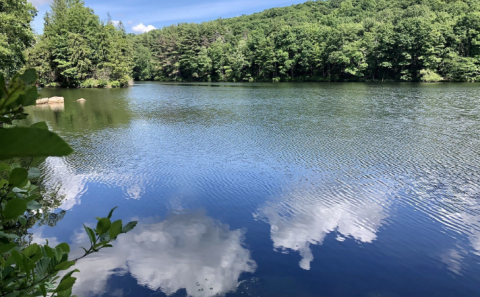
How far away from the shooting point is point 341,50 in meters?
54.0

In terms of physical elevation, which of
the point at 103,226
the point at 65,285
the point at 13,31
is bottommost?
the point at 65,285

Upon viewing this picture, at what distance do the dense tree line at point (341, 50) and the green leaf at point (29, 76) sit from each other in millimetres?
53963

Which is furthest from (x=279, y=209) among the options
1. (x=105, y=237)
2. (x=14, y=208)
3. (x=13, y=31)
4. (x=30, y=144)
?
(x=13, y=31)

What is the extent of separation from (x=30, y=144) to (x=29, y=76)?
1.00 ft

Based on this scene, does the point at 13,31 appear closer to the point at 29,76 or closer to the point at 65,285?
the point at 65,285

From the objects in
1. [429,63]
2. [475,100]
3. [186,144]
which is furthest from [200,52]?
[186,144]

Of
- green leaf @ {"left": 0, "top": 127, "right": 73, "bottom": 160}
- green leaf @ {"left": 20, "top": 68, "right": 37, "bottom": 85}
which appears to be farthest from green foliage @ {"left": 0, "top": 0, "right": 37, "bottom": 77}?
green leaf @ {"left": 0, "top": 127, "right": 73, "bottom": 160}

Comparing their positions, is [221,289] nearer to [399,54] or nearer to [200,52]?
[399,54]

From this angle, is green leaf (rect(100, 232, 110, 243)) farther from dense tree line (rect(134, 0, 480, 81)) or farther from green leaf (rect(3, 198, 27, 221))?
dense tree line (rect(134, 0, 480, 81))

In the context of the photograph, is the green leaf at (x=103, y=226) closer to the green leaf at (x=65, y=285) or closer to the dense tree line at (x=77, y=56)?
the green leaf at (x=65, y=285)

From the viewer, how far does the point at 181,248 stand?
20.1ft

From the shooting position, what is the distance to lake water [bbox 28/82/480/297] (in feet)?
17.2

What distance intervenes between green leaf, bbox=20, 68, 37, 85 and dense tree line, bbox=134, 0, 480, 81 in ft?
177

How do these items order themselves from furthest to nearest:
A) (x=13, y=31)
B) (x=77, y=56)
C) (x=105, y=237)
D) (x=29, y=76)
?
1. (x=77, y=56)
2. (x=13, y=31)
3. (x=105, y=237)
4. (x=29, y=76)
